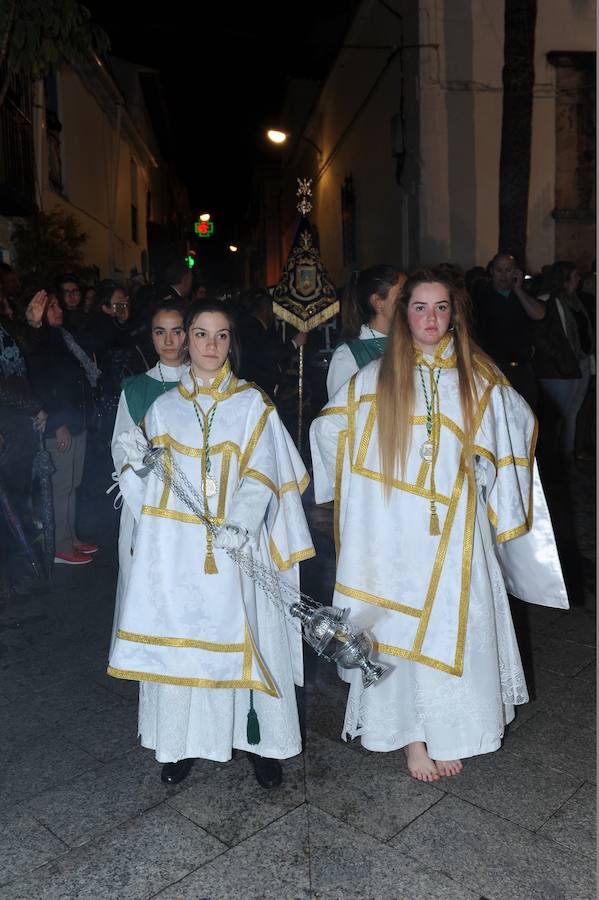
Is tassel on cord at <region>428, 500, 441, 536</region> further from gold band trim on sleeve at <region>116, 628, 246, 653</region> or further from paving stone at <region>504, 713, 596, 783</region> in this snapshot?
paving stone at <region>504, 713, 596, 783</region>

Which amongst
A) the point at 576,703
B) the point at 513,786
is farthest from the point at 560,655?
the point at 513,786

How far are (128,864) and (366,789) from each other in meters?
0.88

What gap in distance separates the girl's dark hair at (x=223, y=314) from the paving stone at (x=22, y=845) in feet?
5.75

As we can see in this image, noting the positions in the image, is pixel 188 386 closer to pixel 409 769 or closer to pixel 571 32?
pixel 409 769

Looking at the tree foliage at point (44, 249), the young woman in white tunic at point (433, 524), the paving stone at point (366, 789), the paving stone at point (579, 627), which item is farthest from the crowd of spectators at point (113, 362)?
the tree foliage at point (44, 249)

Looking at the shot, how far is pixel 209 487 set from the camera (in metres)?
3.13

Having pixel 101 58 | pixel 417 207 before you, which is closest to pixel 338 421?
pixel 417 207

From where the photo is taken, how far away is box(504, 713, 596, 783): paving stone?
10.6 ft

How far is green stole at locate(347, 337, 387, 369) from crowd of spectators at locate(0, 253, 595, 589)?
54 centimetres

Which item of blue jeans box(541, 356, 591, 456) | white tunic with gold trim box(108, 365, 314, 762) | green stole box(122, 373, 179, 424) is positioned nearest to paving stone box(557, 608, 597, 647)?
white tunic with gold trim box(108, 365, 314, 762)

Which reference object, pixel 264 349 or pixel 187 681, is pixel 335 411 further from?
pixel 264 349

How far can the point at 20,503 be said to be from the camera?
5.48 metres

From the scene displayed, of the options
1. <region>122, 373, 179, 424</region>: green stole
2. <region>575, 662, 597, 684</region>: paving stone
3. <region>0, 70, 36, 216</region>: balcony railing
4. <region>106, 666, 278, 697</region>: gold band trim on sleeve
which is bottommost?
<region>575, 662, 597, 684</region>: paving stone

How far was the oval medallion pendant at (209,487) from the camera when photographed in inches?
123
